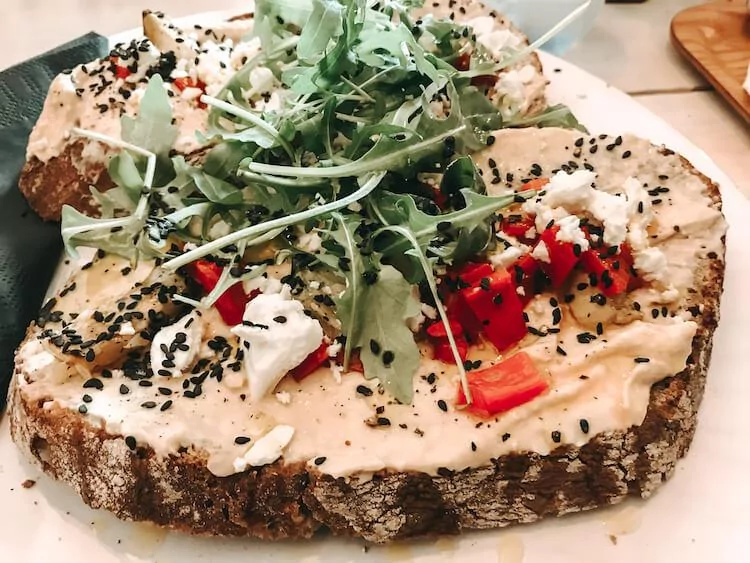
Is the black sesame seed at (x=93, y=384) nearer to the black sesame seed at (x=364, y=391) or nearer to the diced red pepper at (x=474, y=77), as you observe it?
the black sesame seed at (x=364, y=391)

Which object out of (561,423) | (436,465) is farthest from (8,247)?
(561,423)

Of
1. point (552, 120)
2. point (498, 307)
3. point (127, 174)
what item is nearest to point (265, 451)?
point (498, 307)

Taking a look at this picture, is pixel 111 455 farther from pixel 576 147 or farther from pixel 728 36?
pixel 728 36

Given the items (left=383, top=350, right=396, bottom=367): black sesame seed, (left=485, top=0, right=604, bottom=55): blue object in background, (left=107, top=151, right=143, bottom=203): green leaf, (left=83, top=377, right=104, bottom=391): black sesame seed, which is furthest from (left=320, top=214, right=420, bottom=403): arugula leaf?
(left=485, top=0, right=604, bottom=55): blue object in background

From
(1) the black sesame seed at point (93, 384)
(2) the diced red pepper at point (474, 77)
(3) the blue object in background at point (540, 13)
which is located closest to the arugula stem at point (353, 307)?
(1) the black sesame seed at point (93, 384)

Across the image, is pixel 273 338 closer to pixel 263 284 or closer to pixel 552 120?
pixel 263 284
